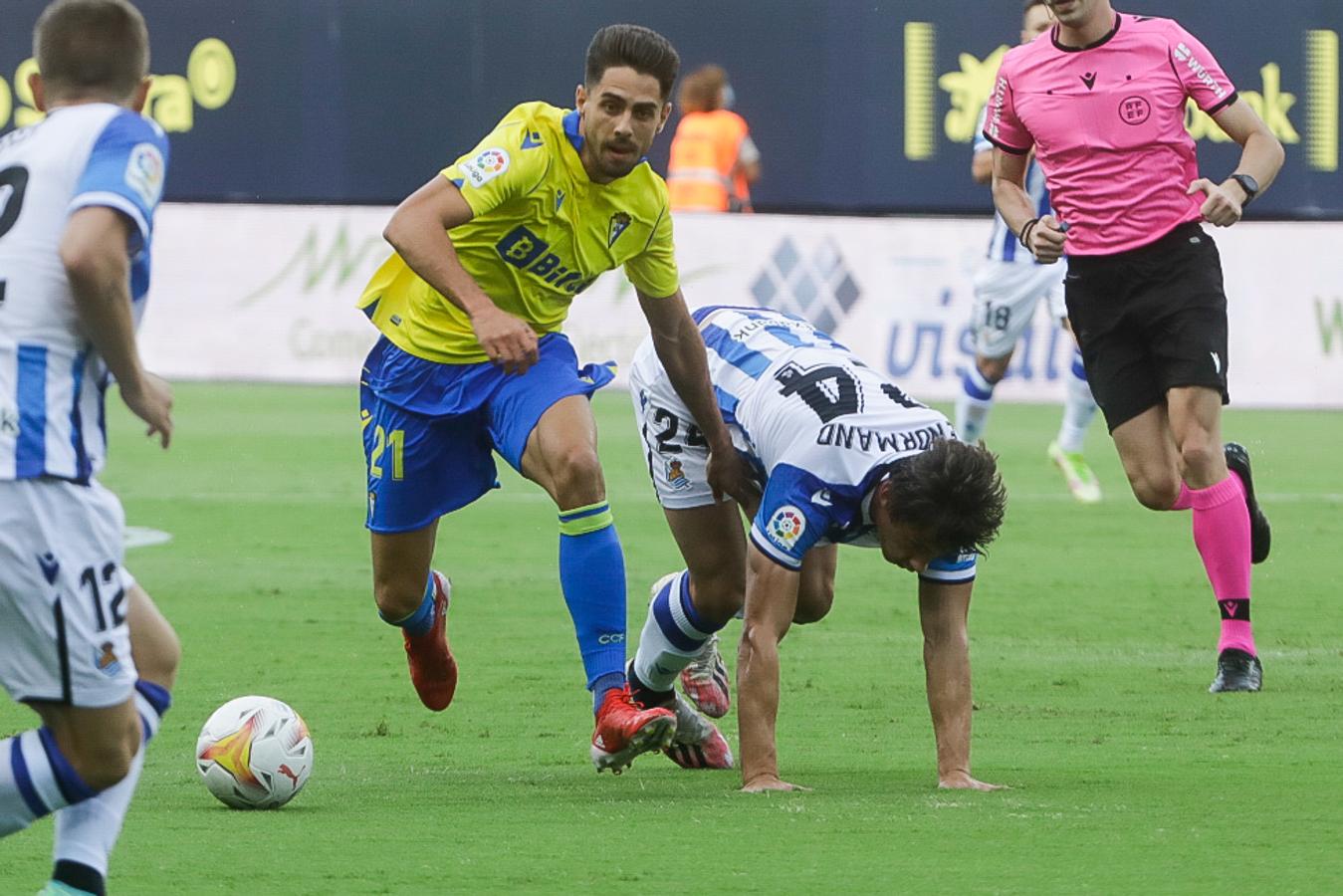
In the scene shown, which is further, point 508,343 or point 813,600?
point 813,600

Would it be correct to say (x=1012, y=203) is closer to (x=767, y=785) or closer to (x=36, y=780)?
(x=767, y=785)

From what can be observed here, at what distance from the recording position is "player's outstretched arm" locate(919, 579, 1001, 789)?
563cm

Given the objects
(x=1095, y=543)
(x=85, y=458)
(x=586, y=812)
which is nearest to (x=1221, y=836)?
(x=586, y=812)

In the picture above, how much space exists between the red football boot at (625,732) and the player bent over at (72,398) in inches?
63.0

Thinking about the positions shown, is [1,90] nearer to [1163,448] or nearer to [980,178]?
[980,178]

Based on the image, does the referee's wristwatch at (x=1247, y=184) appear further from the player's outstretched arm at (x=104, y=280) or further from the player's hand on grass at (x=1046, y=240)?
the player's outstretched arm at (x=104, y=280)

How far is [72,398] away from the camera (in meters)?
4.07

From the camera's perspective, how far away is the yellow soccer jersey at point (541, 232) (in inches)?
244

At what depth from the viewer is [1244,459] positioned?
8.10 m

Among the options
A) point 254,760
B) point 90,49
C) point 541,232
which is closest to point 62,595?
point 90,49

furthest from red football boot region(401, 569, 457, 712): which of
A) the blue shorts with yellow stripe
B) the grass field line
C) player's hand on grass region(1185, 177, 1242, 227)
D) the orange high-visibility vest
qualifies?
the orange high-visibility vest

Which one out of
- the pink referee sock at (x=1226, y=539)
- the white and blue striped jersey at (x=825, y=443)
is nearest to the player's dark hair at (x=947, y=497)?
the white and blue striped jersey at (x=825, y=443)

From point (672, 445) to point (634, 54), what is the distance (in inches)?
47.2

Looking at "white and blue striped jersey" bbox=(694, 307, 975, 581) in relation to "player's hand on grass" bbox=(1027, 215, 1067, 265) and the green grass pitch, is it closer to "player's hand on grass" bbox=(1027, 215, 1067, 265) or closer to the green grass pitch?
the green grass pitch
